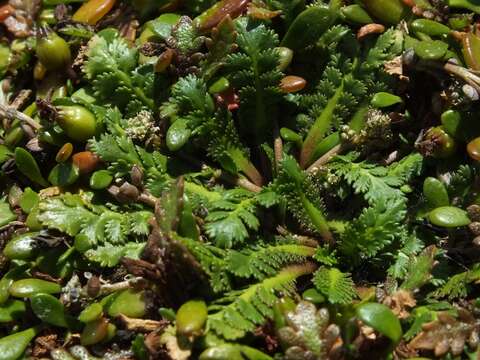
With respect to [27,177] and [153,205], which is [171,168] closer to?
[153,205]

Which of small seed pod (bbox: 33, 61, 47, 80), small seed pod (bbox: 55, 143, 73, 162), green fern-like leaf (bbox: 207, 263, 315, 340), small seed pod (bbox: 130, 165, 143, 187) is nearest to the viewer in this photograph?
green fern-like leaf (bbox: 207, 263, 315, 340)

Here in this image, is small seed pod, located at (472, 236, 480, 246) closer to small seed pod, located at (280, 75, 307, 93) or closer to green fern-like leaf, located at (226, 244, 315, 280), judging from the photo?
green fern-like leaf, located at (226, 244, 315, 280)

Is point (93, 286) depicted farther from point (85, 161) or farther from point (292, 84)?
point (292, 84)

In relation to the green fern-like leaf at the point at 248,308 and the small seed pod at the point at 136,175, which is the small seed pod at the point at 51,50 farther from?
the green fern-like leaf at the point at 248,308

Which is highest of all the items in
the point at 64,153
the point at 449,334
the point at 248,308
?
the point at 64,153

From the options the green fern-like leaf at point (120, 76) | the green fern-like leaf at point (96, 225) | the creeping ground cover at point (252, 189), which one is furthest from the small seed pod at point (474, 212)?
the green fern-like leaf at point (120, 76)

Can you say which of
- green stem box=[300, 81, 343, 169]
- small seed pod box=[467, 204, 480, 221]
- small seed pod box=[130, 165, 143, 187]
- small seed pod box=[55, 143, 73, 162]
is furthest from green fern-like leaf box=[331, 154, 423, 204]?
small seed pod box=[55, 143, 73, 162]

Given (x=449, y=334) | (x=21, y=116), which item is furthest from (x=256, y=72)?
(x=449, y=334)
